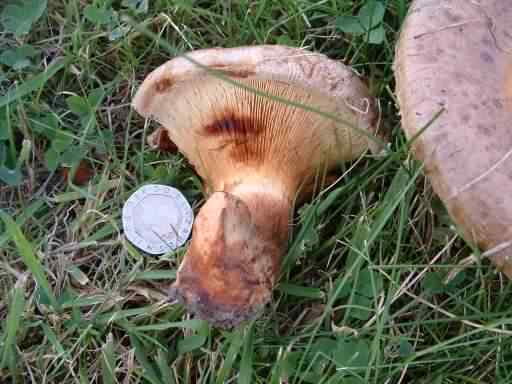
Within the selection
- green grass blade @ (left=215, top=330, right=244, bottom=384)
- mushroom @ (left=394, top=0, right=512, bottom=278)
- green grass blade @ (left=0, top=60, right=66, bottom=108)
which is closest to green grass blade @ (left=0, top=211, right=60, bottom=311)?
green grass blade @ (left=0, top=60, right=66, bottom=108)

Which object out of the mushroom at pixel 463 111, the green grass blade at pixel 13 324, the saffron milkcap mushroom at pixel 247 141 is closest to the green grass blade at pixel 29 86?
the saffron milkcap mushroom at pixel 247 141

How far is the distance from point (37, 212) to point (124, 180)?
1.02 feet

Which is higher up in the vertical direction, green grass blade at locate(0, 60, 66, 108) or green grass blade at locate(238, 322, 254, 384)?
green grass blade at locate(0, 60, 66, 108)

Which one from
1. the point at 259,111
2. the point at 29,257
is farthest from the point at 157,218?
the point at 259,111

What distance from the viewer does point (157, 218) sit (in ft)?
7.16

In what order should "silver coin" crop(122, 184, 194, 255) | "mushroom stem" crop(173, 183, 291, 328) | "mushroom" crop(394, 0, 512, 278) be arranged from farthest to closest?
1. "silver coin" crop(122, 184, 194, 255)
2. "mushroom stem" crop(173, 183, 291, 328)
3. "mushroom" crop(394, 0, 512, 278)

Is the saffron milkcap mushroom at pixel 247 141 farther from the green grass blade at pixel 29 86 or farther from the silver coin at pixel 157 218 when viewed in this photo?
the green grass blade at pixel 29 86

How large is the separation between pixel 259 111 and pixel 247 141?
100mm

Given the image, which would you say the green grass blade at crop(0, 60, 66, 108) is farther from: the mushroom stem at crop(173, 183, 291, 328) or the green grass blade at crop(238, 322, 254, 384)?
the green grass blade at crop(238, 322, 254, 384)

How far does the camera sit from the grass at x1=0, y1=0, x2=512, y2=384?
1954 millimetres

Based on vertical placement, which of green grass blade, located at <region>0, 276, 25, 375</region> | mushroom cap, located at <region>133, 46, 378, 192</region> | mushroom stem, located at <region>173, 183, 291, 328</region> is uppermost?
mushroom cap, located at <region>133, 46, 378, 192</region>

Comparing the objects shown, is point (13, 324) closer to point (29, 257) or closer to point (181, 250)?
point (29, 257)

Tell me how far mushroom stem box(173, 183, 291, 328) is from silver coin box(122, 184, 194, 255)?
1.14ft

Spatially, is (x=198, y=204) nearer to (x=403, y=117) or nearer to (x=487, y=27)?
(x=403, y=117)
